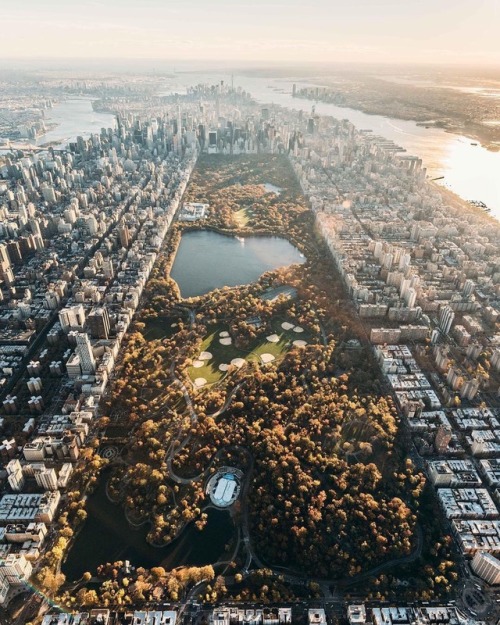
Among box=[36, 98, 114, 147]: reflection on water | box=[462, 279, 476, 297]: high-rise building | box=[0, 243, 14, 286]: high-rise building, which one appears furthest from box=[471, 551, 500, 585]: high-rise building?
box=[36, 98, 114, 147]: reflection on water

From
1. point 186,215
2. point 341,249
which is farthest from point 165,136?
point 341,249

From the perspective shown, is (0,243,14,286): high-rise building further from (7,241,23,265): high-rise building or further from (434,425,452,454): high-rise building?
(434,425,452,454): high-rise building

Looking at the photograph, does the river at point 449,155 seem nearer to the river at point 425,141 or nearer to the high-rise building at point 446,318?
the river at point 425,141

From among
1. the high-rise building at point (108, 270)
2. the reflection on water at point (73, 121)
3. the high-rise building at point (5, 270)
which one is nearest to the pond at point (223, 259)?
the high-rise building at point (108, 270)

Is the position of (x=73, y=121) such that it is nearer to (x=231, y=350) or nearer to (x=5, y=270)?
(x=5, y=270)

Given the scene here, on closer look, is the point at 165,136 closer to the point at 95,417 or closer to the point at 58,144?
the point at 58,144

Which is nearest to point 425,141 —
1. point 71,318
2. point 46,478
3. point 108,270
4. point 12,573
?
point 108,270

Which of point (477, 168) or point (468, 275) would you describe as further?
point (477, 168)
